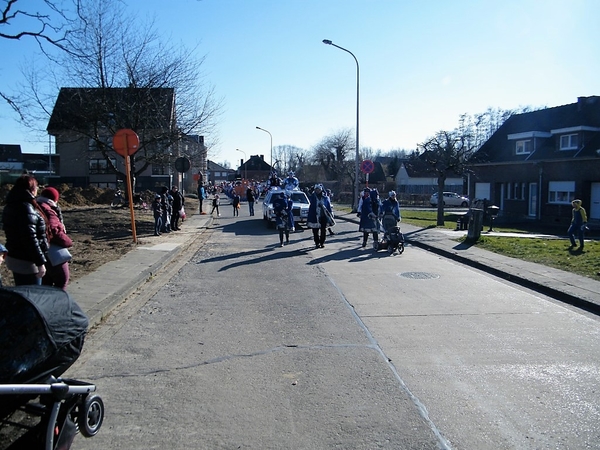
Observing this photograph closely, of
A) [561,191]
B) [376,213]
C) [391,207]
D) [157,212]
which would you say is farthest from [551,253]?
[561,191]

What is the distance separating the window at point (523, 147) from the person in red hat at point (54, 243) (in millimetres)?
34420

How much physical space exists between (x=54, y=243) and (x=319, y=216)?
10123 millimetres

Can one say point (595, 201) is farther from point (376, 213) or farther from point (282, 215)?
point (282, 215)

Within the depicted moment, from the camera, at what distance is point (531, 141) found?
3550 centimetres

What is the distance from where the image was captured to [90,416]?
3.88m

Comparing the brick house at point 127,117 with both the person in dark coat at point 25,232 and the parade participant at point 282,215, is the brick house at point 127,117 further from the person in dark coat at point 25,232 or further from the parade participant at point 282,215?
the person in dark coat at point 25,232

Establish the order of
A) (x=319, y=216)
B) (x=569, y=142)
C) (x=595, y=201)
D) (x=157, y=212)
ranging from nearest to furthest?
(x=319, y=216), (x=157, y=212), (x=595, y=201), (x=569, y=142)

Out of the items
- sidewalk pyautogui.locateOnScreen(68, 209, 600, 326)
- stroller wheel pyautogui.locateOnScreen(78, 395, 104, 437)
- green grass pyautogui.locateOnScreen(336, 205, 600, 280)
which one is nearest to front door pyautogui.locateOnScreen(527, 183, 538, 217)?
green grass pyautogui.locateOnScreen(336, 205, 600, 280)


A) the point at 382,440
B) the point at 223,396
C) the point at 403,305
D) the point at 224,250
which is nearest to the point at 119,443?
the point at 223,396

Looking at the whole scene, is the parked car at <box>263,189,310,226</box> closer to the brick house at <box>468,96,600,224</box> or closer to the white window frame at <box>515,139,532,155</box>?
the brick house at <box>468,96,600,224</box>

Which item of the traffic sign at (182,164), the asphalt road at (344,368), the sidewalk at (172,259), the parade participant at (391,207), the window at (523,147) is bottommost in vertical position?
the asphalt road at (344,368)

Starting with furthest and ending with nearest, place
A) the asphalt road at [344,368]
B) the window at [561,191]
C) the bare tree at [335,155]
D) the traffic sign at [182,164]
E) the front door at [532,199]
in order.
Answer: the bare tree at [335,155] → the front door at [532,199] → the window at [561,191] → the traffic sign at [182,164] → the asphalt road at [344,368]

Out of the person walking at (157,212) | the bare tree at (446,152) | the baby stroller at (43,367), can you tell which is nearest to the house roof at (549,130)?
the bare tree at (446,152)

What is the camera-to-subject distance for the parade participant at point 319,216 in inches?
635
